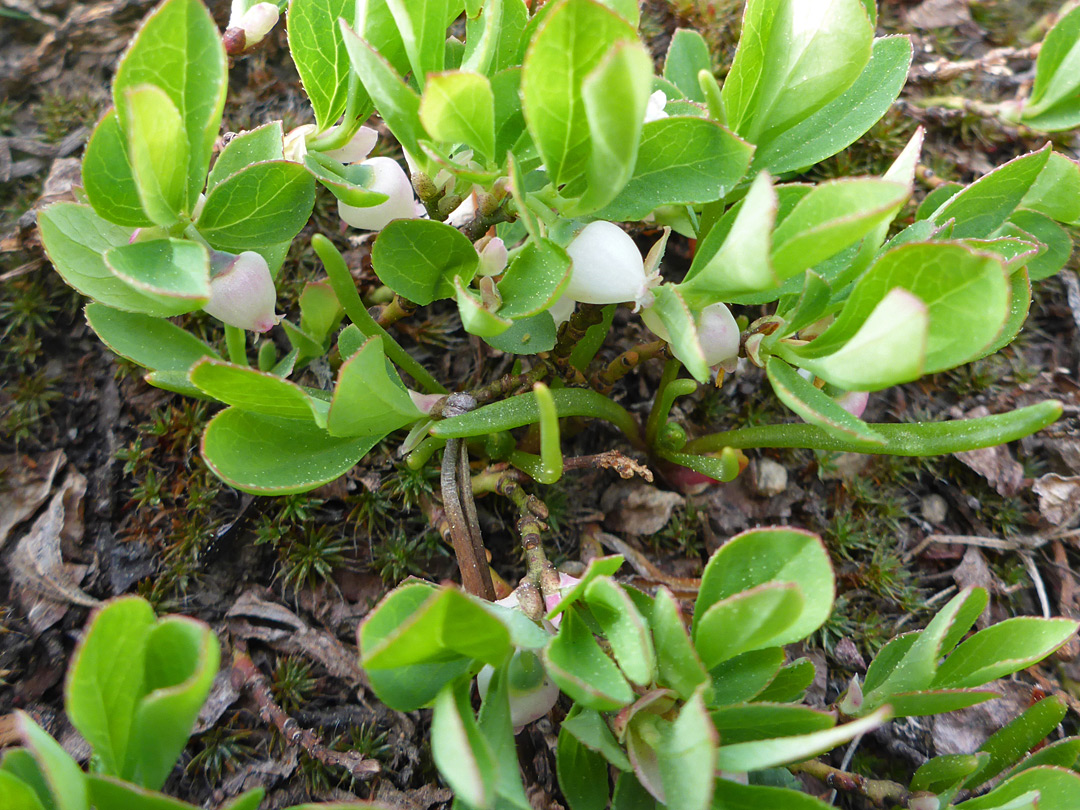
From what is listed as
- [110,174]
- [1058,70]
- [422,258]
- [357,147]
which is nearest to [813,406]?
[422,258]

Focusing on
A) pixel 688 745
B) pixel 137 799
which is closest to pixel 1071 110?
pixel 688 745

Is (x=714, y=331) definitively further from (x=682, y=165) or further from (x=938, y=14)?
(x=938, y=14)

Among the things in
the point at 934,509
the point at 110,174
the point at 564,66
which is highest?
the point at 564,66

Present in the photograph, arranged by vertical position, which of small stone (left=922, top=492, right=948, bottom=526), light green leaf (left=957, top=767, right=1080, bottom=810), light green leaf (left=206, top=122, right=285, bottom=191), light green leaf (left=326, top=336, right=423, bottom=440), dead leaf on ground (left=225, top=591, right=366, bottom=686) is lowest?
small stone (left=922, top=492, right=948, bottom=526)

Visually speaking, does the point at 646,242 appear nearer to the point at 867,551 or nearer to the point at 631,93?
the point at 867,551

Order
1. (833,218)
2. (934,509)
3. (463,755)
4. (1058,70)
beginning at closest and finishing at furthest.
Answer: (463,755)
(833,218)
(1058,70)
(934,509)

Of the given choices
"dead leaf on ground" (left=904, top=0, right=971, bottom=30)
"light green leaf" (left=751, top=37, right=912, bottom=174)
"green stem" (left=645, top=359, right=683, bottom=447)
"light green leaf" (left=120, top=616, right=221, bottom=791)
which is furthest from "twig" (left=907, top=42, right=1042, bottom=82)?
"light green leaf" (left=120, top=616, right=221, bottom=791)

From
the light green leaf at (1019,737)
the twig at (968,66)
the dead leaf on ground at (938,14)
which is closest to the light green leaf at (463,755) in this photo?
the light green leaf at (1019,737)

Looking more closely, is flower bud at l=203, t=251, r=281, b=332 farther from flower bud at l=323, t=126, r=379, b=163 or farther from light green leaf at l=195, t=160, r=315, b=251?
flower bud at l=323, t=126, r=379, b=163
